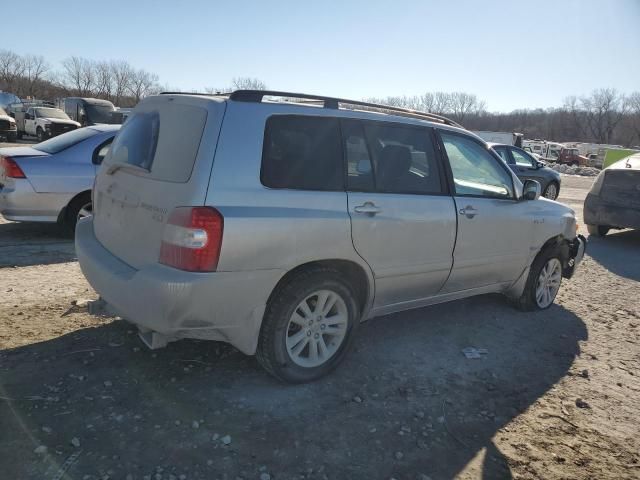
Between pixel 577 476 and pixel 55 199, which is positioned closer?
pixel 577 476

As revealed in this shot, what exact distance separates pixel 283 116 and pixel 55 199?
4.36m

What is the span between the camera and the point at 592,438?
10.4ft

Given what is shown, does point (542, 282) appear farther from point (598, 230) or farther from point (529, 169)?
point (529, 169)

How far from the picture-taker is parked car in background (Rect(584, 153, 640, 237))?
28.9 feet

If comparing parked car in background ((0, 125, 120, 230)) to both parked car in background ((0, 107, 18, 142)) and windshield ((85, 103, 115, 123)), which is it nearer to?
parked car in background ((0, 107, 18, 142))

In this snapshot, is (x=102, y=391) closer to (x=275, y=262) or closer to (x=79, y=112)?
(x=275, y=262)

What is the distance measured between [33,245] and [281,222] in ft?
15.7

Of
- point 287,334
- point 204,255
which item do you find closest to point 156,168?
point 204,255

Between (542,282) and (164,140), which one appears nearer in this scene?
(164,140)

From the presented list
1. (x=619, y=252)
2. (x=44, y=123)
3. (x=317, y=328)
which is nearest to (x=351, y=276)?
(x=317, y=328)

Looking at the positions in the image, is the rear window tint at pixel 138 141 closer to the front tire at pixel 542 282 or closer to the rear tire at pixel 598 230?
the front tire at pixel 542 282

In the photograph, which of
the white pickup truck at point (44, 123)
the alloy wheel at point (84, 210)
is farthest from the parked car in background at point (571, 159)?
the alloy wheel at point (84, 210)

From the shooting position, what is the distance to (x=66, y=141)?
6707 mm

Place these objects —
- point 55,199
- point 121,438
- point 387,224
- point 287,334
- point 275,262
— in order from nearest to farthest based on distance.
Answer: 1. point 121,438
2. point 275,262
3. point 287,334
4. point 387,224
5. point 55,199
